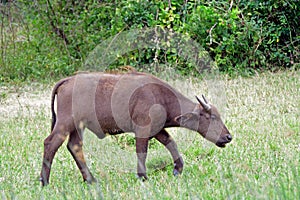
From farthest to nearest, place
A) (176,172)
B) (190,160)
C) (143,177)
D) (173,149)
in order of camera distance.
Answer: (190,160) < (173,149) < (176,172) < (143,177)

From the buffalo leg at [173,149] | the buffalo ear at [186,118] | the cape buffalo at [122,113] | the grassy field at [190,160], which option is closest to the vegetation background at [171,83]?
the grassy field at [190,160]

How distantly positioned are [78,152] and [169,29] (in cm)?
671

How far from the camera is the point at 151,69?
12.7 metres

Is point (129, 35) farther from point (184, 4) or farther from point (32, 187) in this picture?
point (32, 187)

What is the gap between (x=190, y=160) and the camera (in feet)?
23.4

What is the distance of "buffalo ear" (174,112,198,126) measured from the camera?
6574 millimetres

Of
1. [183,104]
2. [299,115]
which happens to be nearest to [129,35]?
[299,115]

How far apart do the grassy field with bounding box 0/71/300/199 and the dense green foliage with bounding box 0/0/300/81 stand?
2591mm

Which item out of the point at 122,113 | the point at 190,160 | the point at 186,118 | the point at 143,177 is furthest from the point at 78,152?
the point at 190,160

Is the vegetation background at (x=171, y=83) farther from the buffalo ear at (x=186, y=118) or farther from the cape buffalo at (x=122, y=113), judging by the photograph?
the buffalo ear at (x=186, y=118)

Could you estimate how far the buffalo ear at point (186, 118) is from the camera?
657 cm

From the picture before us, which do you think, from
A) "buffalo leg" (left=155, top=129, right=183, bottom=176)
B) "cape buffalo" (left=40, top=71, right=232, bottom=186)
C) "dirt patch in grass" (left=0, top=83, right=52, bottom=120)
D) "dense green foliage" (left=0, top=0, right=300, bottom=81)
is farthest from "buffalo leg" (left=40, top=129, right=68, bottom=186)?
"dense green foliage" (left=0, top=0, right=300, bottom=81)

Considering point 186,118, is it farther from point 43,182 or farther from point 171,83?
A: point 171,83

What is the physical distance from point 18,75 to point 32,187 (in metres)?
8.90
